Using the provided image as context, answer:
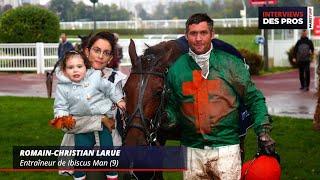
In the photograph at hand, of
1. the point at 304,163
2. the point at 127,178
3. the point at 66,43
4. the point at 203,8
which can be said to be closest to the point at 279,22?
the point at 304,163

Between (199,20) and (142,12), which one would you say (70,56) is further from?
(142,12)

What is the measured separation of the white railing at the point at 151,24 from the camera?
48.3m

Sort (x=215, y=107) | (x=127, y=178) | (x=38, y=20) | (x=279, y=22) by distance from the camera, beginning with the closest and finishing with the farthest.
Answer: (x=215, y=107)
(x=127, y=178)
(x=279, y=22)
(x=38, y=20)

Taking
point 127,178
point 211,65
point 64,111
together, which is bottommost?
point 127,178

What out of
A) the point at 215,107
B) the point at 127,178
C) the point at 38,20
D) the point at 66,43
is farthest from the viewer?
the point at 38,20

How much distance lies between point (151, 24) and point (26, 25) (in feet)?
79.9

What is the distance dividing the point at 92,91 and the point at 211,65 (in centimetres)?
99

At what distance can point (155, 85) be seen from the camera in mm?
4500

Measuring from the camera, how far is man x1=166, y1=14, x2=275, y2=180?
409 cm

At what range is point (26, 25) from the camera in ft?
91.7

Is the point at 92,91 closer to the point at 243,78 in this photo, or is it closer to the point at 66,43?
the point at 243,78

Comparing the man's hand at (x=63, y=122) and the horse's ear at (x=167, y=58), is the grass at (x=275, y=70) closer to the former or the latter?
the horse's ear at (x=167, y=58)

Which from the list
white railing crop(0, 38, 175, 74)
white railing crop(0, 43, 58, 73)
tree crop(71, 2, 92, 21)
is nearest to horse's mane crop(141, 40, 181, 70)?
white railing crop(0, 38, 175, 74)

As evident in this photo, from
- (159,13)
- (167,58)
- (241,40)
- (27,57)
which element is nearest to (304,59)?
(27,57)
